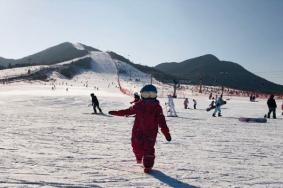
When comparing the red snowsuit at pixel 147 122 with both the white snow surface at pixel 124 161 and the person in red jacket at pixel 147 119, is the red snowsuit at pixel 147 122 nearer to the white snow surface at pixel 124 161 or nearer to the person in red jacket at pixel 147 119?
the person in red jacket at pixel 147 119

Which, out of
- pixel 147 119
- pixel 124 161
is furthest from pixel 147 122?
pixel 124 161

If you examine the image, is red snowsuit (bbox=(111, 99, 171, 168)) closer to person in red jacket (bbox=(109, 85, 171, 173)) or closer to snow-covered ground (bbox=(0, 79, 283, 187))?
person in red jacket (bbox=(109, 85, 171, 173))

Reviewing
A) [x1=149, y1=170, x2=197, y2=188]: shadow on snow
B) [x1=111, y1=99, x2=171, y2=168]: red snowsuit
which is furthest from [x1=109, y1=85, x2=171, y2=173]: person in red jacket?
[x1=149, y1=170, x2=197, y2=188]: shadow on snow

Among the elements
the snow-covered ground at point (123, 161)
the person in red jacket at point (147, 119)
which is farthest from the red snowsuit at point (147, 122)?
the snow-covered ground at point (123, 161)

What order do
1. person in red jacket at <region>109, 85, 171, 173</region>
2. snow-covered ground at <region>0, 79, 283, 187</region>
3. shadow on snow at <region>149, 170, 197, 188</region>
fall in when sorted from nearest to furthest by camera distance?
shadow on snow at <region>149, 170, 197, 188</region> → snow-covered ground at <region>0, 79, 283, 187</region> → person in red jacket at <region>109, 85, 171, 173</region>

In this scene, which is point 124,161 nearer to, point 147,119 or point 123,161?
point 123,161

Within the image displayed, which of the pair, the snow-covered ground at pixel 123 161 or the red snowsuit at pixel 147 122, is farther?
the red snowsuit at pixel 147 122

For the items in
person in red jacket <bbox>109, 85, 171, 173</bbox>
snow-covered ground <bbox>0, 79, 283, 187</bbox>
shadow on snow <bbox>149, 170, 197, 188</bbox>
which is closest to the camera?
shadow on snow <bbox>149, 170, 197, 188</bbox>

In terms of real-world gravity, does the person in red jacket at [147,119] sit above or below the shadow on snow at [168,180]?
above

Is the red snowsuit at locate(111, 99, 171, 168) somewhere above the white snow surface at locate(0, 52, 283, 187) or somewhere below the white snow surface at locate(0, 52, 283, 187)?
above

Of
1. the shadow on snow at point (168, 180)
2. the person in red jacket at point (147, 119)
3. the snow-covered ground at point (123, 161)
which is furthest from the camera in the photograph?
the person in red jacket at point (147, 119)

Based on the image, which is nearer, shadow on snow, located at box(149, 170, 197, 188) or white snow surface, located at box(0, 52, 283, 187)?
shadow on snow, located at box(149, 170, 197, 188)

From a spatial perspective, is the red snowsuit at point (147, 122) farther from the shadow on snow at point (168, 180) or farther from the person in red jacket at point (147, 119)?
the shadow on snow at point (168, 180)

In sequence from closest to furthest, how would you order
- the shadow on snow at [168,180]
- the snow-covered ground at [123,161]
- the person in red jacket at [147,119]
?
the shadow on snow at [168,180], the snow-covered ground at [123,161], the person in red jacket at [147,119]
